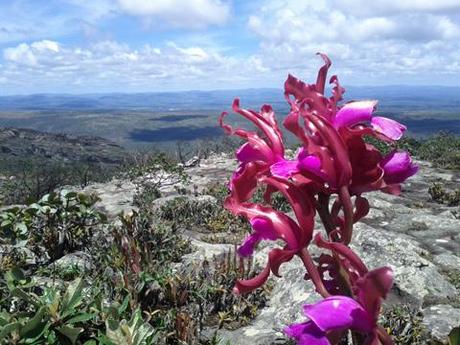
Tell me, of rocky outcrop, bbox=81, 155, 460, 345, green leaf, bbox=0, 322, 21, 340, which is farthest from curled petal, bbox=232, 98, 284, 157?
rocky outcrop, bbox=81, 155, 460, 345

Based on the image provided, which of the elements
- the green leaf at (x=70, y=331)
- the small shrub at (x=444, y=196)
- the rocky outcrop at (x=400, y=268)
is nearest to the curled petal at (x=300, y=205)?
the green leaf at (x=70, y=331)

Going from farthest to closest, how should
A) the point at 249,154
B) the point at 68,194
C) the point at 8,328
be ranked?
the point at 68,194 → the point at 8,328 → the point at 249,154

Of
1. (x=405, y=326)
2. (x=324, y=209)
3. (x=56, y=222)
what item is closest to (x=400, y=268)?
(x=405, y=326)

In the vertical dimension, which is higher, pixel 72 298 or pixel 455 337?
pixel 455 337

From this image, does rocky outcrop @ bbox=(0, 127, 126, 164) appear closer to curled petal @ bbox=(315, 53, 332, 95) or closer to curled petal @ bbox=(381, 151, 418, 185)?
curled petal @ bbox=(315, 53, 332, 95)

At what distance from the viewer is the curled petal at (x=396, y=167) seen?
1.46 metres

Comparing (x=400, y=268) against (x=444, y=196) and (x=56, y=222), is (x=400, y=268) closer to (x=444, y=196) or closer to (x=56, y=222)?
(x=56, y=222)

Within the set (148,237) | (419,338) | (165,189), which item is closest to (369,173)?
(419,338)

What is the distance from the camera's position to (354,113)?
58.1 inches

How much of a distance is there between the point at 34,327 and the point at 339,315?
6.74ft

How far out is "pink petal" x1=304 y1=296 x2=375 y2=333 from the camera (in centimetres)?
127

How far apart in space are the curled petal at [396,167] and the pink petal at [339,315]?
37 cm

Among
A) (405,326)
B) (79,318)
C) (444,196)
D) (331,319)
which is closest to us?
(331,319)

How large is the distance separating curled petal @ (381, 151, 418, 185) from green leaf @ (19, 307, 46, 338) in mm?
2003
